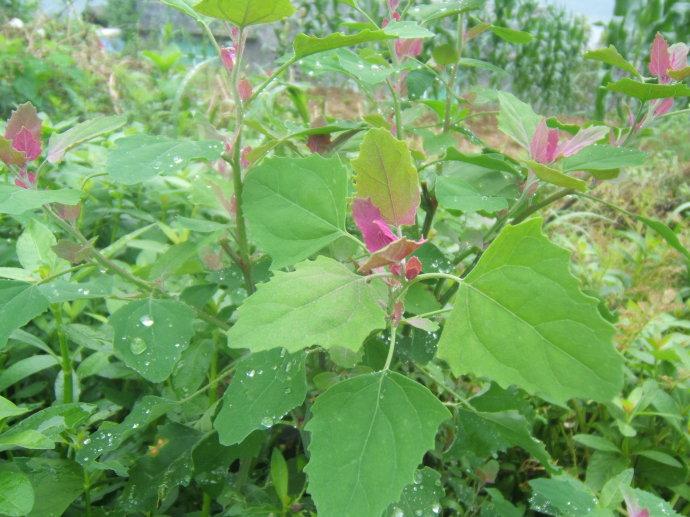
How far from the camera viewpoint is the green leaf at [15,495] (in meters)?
0.66

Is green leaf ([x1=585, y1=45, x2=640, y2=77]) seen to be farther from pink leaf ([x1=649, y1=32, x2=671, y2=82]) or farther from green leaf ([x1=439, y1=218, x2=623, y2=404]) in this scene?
green leaf ([x1=439, y1=218, x2=623, y2=404])

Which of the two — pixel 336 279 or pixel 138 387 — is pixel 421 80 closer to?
pixel 336 279

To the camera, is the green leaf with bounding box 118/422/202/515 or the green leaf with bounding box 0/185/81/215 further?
the green leaf with bounding box 118/422/202/515

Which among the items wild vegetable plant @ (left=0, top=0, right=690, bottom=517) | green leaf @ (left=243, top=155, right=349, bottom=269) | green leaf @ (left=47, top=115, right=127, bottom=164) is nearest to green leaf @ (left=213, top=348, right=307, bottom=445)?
wild vegetable plant @ (left=0, top=0, right=690, bottom=517)

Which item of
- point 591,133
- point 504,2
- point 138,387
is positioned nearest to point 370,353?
point 591,133

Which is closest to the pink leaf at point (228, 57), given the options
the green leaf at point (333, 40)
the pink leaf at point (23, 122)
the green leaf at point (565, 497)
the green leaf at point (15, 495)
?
the green leaf at point (333, 40)

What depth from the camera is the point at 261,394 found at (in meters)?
0.71

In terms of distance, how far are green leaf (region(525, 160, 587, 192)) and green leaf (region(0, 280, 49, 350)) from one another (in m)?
0.61

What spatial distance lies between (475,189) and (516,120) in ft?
0.36

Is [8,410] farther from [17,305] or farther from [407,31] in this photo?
[407,31]

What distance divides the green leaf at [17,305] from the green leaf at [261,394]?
0.86ft

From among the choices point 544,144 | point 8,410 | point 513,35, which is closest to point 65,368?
point 8,410

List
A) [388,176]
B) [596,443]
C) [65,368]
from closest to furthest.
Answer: [388,176] < [65,368] < [596,443]

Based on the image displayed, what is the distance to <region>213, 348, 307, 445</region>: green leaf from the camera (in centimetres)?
69
